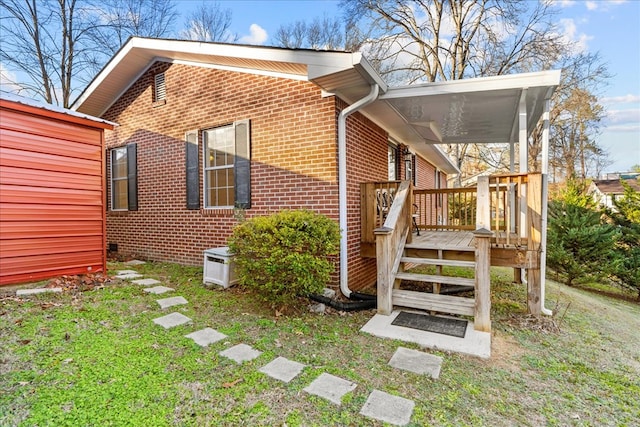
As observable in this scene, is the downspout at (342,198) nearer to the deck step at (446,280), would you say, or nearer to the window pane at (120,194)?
the deck step at (446,280)

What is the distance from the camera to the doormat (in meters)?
3.62

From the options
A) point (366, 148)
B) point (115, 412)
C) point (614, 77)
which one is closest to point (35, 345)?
point (115, 412)

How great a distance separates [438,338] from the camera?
344cm

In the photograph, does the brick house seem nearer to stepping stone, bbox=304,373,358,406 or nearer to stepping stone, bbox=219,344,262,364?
stepping stone, bbox=219,344,262,364

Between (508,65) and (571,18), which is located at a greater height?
(571,18)

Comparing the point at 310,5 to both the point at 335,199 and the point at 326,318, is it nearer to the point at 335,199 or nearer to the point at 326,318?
the point at 335,199

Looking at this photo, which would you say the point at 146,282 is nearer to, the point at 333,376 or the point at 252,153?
the point at 252,153

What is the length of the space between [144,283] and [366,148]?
4.40m

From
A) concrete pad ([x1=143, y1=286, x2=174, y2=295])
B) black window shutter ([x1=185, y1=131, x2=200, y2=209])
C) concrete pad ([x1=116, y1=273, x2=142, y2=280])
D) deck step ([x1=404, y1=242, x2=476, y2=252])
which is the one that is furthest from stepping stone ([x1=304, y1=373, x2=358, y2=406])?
black window shutter ([x1=185, y1=131, x2=200, y2=209])

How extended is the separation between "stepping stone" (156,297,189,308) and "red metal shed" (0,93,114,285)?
188cm

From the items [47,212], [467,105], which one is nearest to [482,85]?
[467,105]

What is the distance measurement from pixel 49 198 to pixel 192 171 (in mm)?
2285

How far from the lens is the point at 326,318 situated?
410 cm

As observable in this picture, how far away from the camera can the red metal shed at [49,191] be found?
438 cm
